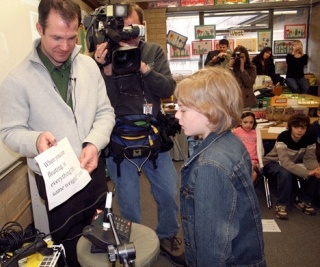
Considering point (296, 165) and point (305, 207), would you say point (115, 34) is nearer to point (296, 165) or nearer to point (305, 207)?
point (296, 165)

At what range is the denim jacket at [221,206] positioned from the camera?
100 cm

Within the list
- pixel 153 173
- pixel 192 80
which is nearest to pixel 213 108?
pixel 192 80

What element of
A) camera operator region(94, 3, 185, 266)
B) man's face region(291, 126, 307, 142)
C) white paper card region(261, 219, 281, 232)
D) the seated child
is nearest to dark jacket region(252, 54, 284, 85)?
the seated child

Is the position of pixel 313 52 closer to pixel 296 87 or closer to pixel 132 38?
pixel 296 87

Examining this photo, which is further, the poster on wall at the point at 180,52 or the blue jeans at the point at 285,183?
the poster on wall at the point at 180,52

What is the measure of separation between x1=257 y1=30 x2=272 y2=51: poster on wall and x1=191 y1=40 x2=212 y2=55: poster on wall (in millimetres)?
1099

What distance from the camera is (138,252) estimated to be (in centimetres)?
107

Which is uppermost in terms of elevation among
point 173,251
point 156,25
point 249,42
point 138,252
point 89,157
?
point 156,25

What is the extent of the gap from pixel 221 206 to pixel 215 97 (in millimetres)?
351

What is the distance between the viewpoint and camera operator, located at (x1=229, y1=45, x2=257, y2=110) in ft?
13.2

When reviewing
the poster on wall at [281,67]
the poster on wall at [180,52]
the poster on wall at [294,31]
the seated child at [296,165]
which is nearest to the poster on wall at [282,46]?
the poster on wall at [294,31]

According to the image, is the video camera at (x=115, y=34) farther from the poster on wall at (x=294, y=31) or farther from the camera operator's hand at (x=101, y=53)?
the poster on wall at (x=294, y=31)

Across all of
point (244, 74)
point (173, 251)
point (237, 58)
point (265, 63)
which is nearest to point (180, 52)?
point (265, 63)

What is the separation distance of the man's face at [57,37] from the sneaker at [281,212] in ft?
7.33
